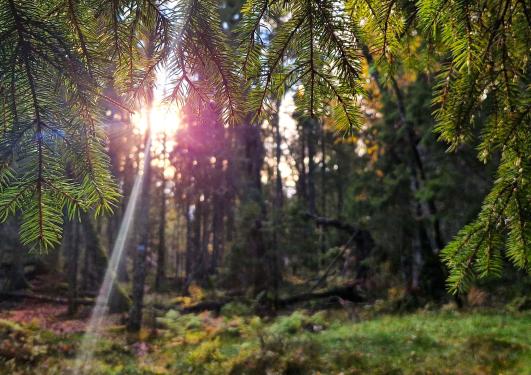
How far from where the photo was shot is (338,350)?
708 cm

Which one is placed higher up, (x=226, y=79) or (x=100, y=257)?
(x=100, y=257)

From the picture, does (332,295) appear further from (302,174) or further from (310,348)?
(302,174)

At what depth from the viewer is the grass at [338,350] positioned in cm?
577

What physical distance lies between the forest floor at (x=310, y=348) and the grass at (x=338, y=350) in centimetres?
1

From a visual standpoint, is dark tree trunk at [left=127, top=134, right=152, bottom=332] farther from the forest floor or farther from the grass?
the grass

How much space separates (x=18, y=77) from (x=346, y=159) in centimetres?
2361

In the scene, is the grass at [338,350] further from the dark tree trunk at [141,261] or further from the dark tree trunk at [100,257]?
the dark tree trunk at [100,257]

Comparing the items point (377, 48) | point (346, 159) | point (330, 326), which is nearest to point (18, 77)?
point (377, 48)

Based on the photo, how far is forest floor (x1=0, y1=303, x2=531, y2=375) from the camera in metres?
5.84

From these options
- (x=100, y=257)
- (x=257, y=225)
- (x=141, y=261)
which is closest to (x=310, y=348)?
(x=141, y=261)

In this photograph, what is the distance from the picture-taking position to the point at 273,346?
6914 mm

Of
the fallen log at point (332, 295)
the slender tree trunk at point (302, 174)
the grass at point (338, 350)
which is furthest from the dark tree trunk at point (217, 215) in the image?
the grass at point (338, 350)

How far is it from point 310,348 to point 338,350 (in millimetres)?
514

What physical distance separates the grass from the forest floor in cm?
1
